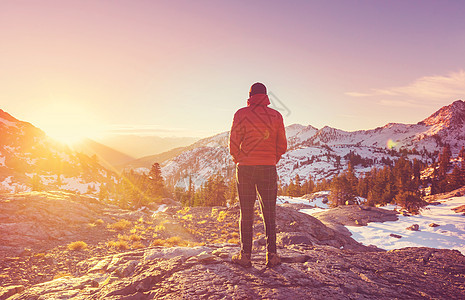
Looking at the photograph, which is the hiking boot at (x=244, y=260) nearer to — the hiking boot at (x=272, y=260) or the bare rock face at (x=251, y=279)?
the bare rock face at (x=251, y=279)

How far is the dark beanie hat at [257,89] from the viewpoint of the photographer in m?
4.63

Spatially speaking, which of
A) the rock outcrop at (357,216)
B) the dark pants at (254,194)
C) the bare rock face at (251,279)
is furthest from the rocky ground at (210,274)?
the rock outcrop at (357,216)

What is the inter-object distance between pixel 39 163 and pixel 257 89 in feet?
403

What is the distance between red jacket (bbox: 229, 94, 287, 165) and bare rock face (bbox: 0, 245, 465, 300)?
7.62ft

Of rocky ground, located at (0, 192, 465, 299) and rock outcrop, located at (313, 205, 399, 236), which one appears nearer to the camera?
rocky ground, located at (0, 192, 465, 299)

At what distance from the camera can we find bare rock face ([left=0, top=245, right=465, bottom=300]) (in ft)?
12.2

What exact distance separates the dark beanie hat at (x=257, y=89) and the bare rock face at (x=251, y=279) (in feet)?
12.5

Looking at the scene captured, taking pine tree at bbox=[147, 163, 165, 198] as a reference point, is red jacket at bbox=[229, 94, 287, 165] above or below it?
above

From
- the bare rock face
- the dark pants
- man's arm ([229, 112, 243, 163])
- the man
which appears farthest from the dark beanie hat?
the bare rock face

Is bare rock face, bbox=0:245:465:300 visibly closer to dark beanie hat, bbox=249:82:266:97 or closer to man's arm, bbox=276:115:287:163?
man's arm, bbox=276:115:287:163

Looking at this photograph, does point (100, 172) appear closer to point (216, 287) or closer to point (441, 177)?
point (216, 287)

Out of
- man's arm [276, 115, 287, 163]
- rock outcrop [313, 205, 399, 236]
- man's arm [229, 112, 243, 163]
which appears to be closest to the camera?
man's arm [229, 112, 243, 163]

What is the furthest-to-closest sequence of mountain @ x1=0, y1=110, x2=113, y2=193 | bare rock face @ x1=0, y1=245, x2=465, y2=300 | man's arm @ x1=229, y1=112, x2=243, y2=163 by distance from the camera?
mountain @ x1=0, y1=110, x2=113, y2=193
man's arm @ x1=229, y1=112, x2=243, y2=163
bare rock face @ x1=0, y1=245, x2=465, y2=300

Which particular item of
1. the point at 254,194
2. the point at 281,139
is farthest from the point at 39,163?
the point at 281,139
